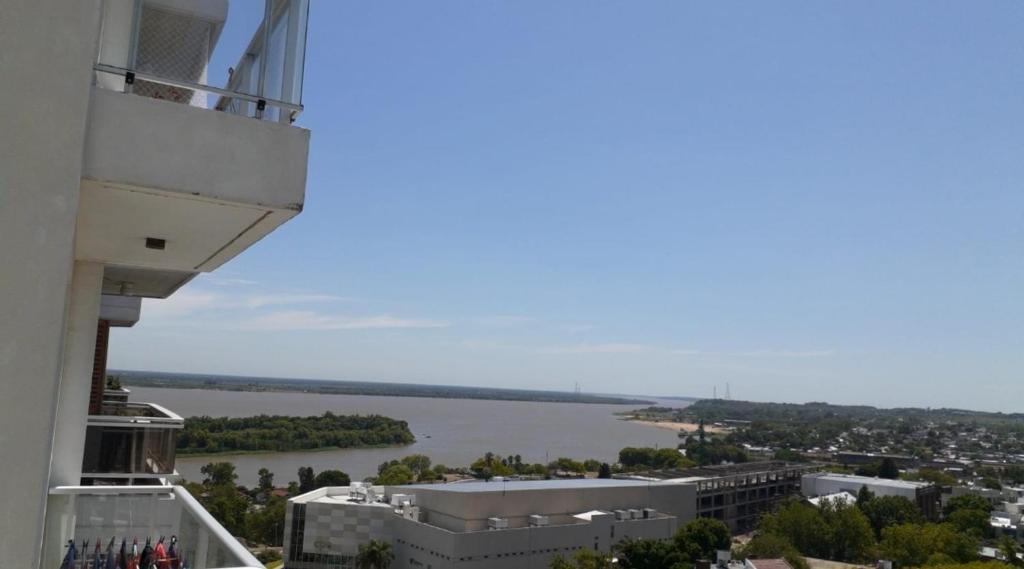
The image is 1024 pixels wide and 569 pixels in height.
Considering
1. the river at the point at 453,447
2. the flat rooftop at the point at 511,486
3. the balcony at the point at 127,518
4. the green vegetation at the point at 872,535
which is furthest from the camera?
the river at the point at 453,447

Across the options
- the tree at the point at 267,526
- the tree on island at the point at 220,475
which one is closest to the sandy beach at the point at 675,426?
the tree on island at the point at 220,475

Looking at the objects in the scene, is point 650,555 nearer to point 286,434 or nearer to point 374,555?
point 374,555

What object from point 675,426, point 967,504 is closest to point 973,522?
point 967,504

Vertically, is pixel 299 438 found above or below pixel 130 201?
below

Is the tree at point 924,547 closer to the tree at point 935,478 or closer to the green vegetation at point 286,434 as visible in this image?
the tree at point 935,478

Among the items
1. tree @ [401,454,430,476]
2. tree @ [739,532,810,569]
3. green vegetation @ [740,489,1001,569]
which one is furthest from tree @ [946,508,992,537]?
tree @ [401,454,430,476]

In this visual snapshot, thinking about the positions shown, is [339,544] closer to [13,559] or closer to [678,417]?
[13,559]

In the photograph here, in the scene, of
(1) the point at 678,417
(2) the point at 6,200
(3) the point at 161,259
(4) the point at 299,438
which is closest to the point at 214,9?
(3) the point at 161,259
